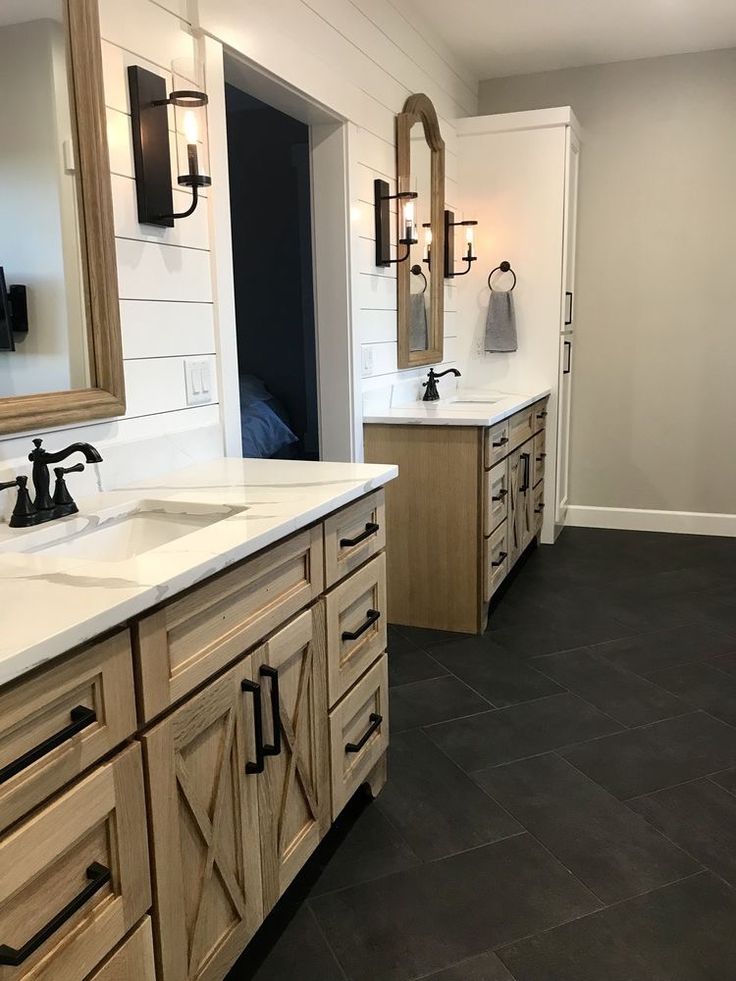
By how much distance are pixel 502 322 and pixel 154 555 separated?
10.6ft

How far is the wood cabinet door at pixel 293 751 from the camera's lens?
142 centimetres

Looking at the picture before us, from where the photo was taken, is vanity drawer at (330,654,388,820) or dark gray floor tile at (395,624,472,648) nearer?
vanity drawer at (330,654,388,820)

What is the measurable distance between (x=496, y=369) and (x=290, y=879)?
10.3 ft

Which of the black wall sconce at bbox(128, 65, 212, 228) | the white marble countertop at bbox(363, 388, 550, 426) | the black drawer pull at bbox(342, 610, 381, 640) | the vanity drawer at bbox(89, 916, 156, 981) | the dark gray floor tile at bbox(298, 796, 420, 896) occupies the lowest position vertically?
the dark gray floor tile at bbox(298, 796, 420, 896)

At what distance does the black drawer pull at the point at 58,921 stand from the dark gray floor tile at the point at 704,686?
2.00 meters

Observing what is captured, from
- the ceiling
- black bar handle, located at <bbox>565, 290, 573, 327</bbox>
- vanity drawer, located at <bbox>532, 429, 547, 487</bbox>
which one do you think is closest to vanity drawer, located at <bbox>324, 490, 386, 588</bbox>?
vanity drawer, located at <bbox>532, 429, 547, 487</bbox>

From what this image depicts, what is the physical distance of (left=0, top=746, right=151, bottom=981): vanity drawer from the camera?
891 millimetres

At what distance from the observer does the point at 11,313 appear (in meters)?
1.48

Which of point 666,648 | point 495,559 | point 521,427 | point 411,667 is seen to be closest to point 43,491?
point 411,667

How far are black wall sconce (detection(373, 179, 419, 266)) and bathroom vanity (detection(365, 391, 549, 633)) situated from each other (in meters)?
0.63

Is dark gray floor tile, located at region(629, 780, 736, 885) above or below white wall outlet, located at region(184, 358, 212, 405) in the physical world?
below

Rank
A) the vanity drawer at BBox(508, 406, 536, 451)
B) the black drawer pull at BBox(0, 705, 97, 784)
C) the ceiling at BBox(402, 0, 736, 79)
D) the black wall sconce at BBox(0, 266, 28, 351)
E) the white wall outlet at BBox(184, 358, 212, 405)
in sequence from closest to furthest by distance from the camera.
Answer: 1. the black drawer pull at BBox(0, 705, 97, 784)
2. the black wall sconce at BBox(0, 266, 28, 351)
3. the white wall outlet at BBox(184, 358, 212, 405)
4. the vanity drawer at BBox(508, 406, 536, 451)
5. the ceiling at BBox(402, 0, 736, 79)

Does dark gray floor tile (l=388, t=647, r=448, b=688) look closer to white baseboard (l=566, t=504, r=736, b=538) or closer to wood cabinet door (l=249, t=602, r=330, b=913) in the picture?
wood cabinet door (l=249, t=602, r=330, b=913)

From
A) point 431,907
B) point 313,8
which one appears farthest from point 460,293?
point 431,907
